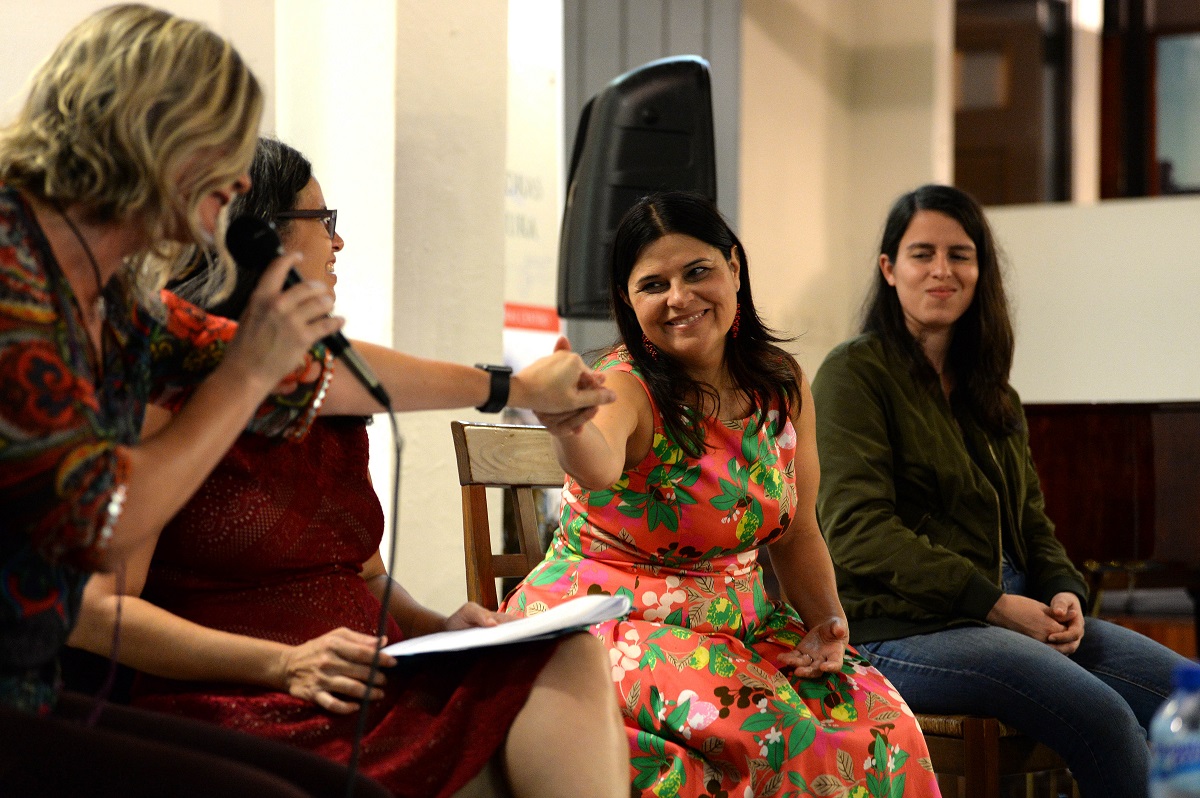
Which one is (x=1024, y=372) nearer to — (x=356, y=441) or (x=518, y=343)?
(x=518, y=343)

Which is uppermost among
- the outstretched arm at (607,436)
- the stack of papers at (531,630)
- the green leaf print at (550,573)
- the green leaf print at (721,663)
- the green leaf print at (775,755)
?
the outstretched arm at (607,436)

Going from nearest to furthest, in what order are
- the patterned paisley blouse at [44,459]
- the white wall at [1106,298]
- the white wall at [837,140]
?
the patterned paisley blouse at [44,459]
the white wall at [1106,298]
the white wall at [837,140]

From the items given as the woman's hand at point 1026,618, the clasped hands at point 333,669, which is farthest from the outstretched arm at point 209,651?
the woman's hand at point 1026,618

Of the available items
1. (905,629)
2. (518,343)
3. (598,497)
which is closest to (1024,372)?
(518,343)

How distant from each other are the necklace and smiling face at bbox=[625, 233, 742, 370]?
0.90 metres

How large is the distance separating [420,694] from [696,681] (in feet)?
1.47

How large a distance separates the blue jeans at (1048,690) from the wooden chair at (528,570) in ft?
0.13

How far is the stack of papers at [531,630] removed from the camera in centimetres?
117

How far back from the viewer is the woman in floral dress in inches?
61.6

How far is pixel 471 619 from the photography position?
1.41 metres

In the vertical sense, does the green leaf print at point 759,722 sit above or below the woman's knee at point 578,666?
below

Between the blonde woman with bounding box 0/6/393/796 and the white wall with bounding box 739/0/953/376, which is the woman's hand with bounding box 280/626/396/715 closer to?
the blonde woman with bounding box 0/6/393/796

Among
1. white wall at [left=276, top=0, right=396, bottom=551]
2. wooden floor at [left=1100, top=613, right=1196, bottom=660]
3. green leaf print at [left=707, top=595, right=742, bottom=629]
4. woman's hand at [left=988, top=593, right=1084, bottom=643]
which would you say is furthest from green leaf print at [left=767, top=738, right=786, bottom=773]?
wooden floor at [left=1100, top=613, right=1196, bottom=660]

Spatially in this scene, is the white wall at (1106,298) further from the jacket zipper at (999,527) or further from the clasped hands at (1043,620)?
the clasped hands at (1043,620)
